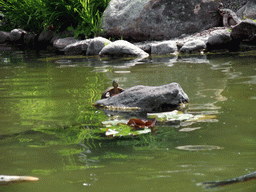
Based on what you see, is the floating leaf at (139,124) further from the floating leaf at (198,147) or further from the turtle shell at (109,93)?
the turtle shell at (109,93)

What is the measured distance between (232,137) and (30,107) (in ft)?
6.81

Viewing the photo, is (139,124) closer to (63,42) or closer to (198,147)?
(198,147)

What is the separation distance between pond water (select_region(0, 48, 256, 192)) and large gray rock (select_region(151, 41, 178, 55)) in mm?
4199

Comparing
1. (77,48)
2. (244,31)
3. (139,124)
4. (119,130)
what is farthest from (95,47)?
(119,130)

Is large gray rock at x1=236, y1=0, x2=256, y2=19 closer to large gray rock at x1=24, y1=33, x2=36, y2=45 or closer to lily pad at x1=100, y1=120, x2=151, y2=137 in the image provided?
large gray rock at x1=24, y1=33, x2=36, y2=45

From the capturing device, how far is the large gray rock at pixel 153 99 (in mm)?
3232

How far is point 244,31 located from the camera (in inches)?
315

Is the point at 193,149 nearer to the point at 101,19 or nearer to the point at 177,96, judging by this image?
the point at 177,96

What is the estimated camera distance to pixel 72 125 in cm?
271

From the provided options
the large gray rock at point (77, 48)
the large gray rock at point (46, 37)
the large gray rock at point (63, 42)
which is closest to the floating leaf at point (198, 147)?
the large gray rock at point (77, 48)

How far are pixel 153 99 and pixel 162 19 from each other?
6.95 m

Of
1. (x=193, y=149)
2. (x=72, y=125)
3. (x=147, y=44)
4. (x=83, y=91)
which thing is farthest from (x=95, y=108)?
(x=147, y=44)

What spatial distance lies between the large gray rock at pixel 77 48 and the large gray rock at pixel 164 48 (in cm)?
196

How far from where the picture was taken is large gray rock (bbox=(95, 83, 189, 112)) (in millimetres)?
3232
